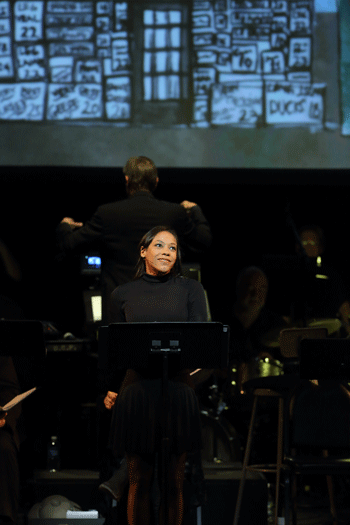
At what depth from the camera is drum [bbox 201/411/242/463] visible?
13.7 ft

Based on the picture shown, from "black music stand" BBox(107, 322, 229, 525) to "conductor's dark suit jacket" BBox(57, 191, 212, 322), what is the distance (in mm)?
715

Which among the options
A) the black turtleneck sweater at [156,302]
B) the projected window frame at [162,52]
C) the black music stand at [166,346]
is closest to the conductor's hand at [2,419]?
the black turtleneck sweater at [156,302]

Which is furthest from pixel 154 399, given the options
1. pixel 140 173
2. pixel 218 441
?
pixel 218 441

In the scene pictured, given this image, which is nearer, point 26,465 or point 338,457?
point 338,457

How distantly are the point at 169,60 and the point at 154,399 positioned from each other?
298cm

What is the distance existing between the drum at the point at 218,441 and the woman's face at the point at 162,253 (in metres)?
1.77

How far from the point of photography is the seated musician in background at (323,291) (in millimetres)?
4517

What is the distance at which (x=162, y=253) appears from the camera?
2.71 m

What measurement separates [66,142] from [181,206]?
74.8 inches

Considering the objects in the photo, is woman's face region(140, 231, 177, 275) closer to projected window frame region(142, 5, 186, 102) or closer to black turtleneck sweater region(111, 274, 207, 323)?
black turtleneck sweater region(111, 274, 207, 323)

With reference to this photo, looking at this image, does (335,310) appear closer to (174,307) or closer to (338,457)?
(338,457)

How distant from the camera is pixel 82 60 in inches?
188

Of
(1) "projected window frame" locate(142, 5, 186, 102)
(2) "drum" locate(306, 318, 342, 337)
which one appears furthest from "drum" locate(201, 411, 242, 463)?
(1) "projected window frame" locate(142, 5, 186, 102)

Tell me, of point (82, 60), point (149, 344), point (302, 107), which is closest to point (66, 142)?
point (82, 60)
